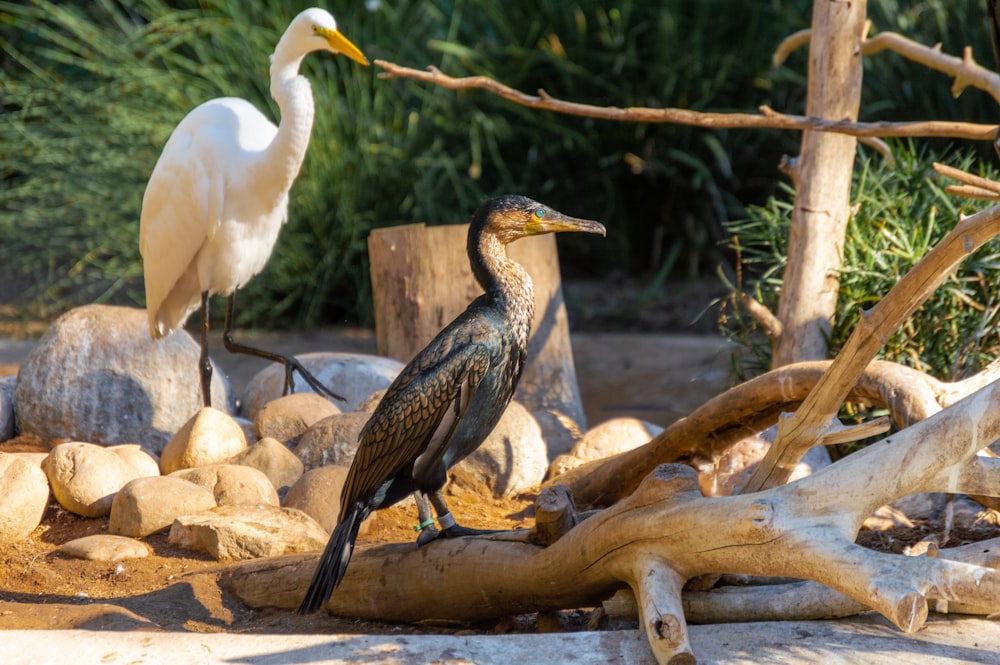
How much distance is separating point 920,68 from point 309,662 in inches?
246

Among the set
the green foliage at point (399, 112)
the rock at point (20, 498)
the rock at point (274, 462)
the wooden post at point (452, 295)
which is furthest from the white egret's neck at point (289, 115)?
the green foliage at point (399, 112)

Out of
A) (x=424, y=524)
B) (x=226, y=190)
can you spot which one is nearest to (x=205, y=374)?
(x=226, y=190)

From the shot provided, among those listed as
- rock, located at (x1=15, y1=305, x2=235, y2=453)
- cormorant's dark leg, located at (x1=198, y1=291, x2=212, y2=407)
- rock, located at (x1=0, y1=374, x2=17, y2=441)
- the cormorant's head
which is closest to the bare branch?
the cormorant's head

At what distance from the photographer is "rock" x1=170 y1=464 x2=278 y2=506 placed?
3.43 metres

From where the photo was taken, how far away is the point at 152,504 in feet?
11.0

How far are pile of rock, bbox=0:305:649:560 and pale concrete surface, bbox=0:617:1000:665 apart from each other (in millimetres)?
780

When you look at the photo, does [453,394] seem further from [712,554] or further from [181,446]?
[181,446]

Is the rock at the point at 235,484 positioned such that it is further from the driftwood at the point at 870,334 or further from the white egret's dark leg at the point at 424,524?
the driftwood at the point at 870,334

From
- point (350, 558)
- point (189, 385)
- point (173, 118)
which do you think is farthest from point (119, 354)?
point (173, 118)

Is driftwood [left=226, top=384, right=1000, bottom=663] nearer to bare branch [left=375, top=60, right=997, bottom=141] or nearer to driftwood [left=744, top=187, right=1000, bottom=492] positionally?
driftwood [left=744, top=187, right=1000, bottom=492]

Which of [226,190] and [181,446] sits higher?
[226,190]

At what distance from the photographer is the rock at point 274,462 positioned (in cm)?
370

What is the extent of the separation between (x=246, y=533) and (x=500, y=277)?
3.62 ft

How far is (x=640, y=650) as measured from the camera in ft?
7.79
